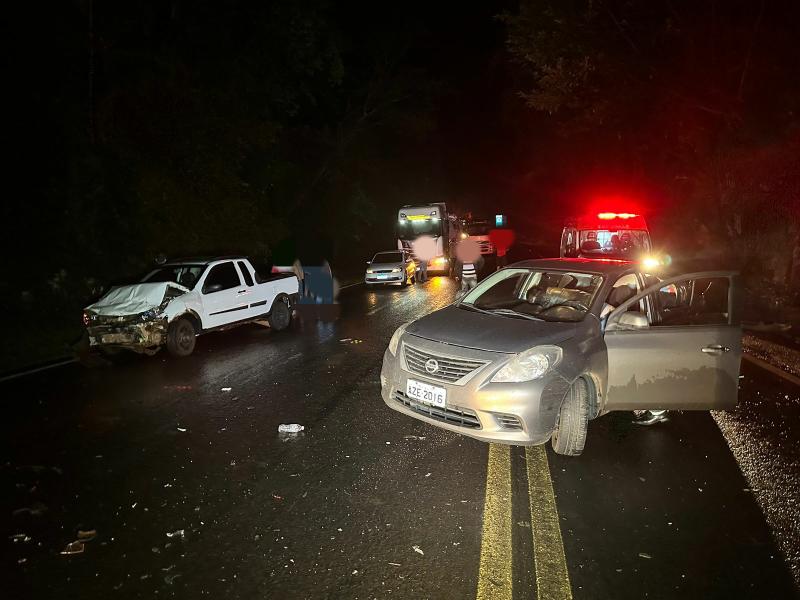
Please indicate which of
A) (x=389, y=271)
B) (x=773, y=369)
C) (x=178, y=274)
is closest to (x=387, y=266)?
(x=389, y=271)

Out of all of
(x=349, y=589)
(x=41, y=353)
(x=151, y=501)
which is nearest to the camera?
(x=349, y=589)

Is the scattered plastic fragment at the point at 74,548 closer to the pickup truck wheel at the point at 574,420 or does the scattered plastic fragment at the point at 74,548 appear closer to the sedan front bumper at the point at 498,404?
the sedan front bumper at the point at 498,404

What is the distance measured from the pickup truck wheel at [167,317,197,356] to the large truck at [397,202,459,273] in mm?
16297

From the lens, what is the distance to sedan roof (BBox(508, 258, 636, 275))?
6.16m

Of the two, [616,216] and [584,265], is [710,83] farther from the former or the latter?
[584,265]

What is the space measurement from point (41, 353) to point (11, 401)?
3885 millimetres

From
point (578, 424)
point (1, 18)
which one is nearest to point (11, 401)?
point (578, 424)

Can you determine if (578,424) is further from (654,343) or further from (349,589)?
(349,589)

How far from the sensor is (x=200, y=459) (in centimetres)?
533

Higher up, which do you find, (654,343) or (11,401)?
(654,343)

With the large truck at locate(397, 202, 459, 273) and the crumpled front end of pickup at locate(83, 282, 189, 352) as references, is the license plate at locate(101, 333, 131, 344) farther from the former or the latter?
the large truck at locate(397, 202, 459, 273)

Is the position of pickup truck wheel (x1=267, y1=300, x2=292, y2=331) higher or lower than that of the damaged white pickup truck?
lower

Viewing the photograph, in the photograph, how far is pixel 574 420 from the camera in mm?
5184

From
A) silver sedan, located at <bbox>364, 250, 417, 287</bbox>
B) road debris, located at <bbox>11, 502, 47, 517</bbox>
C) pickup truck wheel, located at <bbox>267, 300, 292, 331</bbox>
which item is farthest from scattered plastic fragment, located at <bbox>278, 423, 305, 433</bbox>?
silver sedan, located at <bbox>364, 250, 417, 287</bbox>
